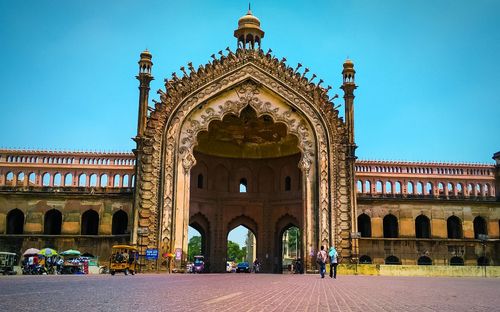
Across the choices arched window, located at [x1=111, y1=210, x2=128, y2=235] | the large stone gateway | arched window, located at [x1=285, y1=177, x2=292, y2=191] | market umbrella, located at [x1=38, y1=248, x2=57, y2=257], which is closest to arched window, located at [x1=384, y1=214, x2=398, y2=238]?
the large stone gateway

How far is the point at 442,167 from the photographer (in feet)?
134

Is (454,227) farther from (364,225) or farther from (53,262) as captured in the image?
(53,262)

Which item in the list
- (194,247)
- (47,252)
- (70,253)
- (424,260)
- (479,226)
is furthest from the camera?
(194,247)

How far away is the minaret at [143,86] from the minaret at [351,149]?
14072 mm

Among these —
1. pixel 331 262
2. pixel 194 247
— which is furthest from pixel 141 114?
pixel 194 247

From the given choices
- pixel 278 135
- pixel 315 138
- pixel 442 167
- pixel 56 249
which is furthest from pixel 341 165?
pixel 56 249

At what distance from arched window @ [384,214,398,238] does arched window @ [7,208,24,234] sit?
1105 inches

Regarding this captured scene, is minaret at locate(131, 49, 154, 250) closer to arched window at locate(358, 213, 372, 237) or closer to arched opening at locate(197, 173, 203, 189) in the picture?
arched opening at locate(197, 173, 203, 189)

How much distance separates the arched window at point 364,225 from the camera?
39.4 m

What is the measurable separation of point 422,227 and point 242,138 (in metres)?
16.4

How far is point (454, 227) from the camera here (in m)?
41.1

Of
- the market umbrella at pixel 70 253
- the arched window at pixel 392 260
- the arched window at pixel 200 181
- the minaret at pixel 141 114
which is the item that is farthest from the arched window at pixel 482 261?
the market umbrella at pixel 70 253

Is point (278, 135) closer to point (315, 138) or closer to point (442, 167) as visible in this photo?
point (315, 138)

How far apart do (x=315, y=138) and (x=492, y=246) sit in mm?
17064
